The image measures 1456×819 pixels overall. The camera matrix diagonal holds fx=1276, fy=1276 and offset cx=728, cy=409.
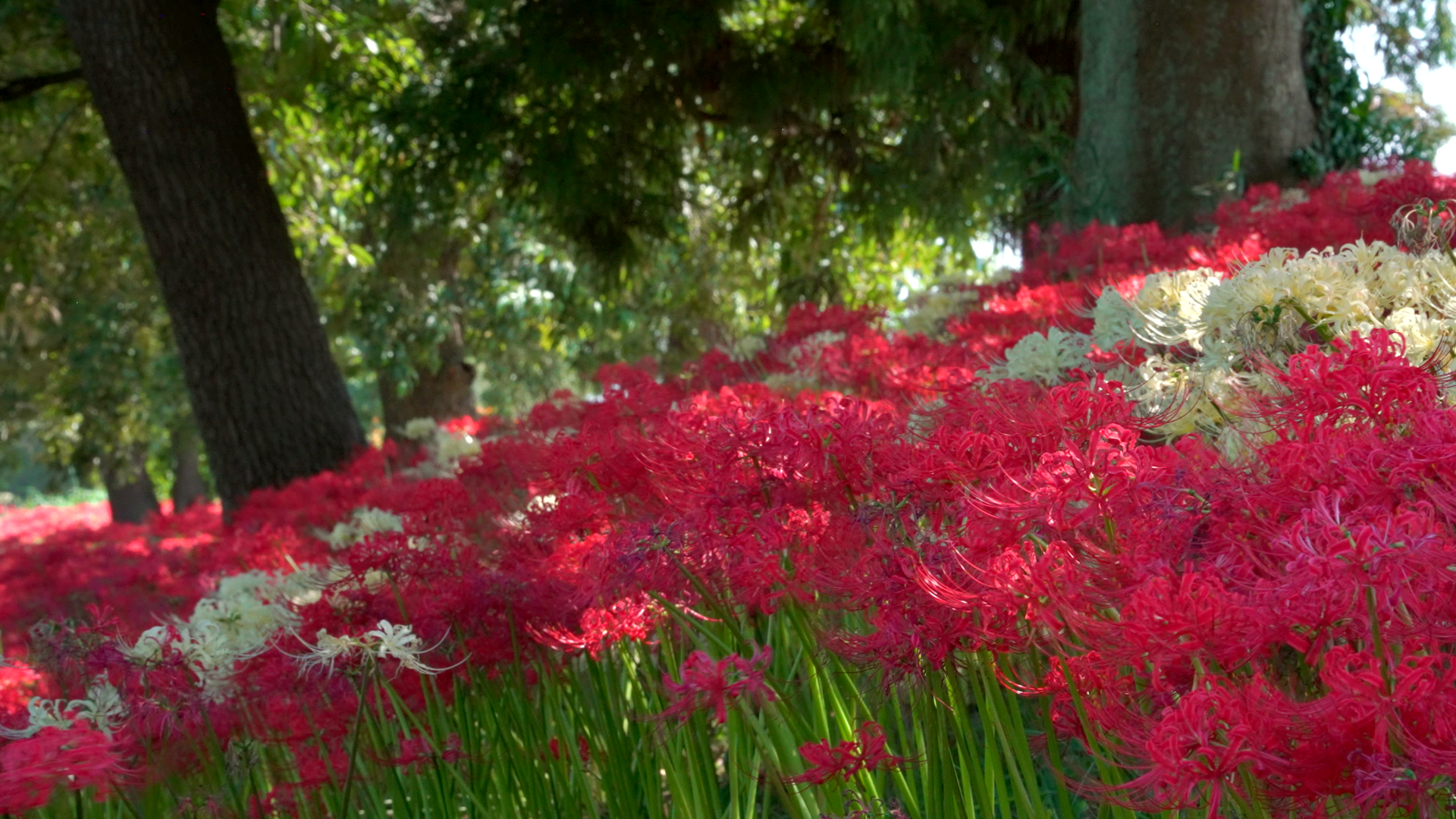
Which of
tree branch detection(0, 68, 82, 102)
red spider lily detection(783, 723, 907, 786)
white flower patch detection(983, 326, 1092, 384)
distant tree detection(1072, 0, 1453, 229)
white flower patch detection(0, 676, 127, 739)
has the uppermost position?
tree branch detection(0, 68, 82, 102)

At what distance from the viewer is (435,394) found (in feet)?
40.9

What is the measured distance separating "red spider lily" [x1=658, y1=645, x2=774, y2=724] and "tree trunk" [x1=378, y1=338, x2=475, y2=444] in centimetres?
1096

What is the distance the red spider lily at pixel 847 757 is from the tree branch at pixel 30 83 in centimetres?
777

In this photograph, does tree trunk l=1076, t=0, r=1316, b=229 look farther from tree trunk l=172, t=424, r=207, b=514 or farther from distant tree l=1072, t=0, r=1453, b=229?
tree trunk l=172, t=424, r=207, b=514

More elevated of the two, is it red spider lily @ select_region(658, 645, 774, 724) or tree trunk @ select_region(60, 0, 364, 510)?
tree trunk @ select_region(60, 0, 364, 510)

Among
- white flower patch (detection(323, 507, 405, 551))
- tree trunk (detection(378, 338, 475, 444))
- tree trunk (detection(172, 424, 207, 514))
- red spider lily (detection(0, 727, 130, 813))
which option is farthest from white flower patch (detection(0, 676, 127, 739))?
tree trunk (detection(172, 424, 207, 514))

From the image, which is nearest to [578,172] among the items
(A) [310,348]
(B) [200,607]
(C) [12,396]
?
(A) [310,348]

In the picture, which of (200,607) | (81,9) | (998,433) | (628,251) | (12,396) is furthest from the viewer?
(12,396)

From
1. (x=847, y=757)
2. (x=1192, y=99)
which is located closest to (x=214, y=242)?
(x=1192, y=99)

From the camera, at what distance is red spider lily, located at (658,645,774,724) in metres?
1.58

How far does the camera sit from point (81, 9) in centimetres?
670

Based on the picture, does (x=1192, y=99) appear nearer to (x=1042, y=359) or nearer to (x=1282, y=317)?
(x=1042, y=359)

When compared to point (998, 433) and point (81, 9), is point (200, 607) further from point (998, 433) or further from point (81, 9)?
point (81, 9)

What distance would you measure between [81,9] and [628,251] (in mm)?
3663
